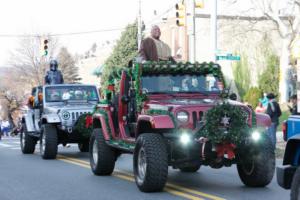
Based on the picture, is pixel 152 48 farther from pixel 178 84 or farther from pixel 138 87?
pixel 138 87

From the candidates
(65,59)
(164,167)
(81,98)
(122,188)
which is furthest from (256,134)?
(65,59)

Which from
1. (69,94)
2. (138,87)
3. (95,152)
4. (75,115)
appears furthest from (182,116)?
(69,94)

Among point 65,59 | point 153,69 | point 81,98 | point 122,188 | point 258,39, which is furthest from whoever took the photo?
point 65,59

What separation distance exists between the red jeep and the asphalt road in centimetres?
36

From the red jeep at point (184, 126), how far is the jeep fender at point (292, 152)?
2228 millimetres

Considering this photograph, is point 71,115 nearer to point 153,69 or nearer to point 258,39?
point 153,69

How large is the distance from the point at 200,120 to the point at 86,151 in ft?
30.1

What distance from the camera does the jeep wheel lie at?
52.6 ft

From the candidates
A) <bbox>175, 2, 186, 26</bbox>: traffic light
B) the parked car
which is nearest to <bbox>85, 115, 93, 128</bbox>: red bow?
the parked car

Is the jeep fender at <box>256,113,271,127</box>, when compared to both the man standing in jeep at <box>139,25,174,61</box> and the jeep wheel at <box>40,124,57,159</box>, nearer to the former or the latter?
the man standing in jeep at <box>139,25,174,61</box>

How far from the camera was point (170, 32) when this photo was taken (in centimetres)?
5394

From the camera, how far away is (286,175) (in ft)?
23.7

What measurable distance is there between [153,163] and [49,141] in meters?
6.81

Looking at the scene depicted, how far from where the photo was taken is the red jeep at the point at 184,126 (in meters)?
9.71
